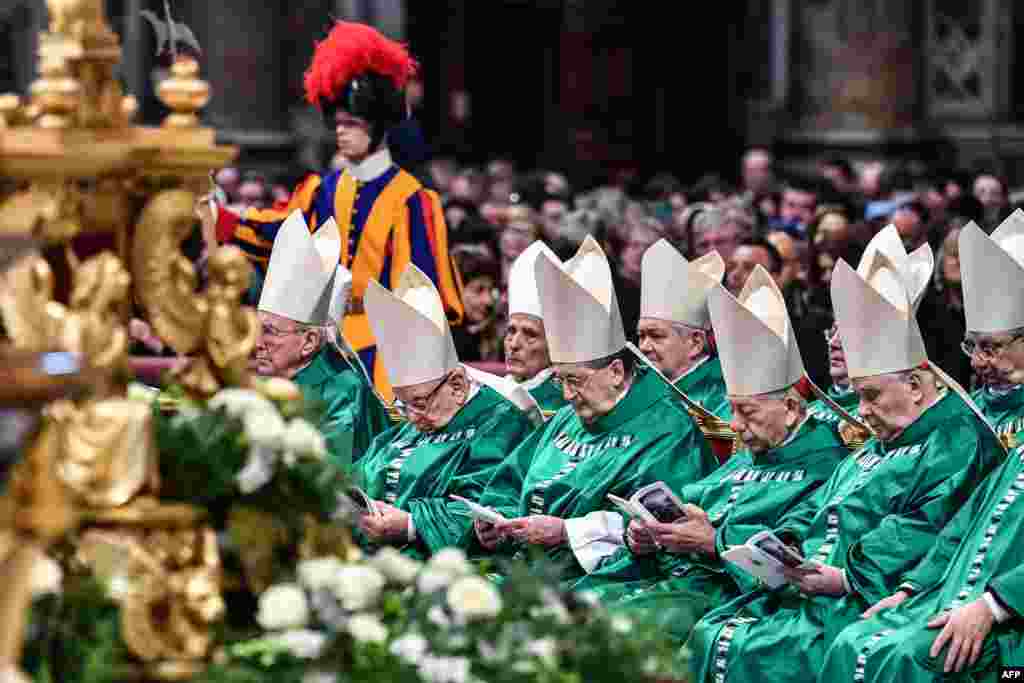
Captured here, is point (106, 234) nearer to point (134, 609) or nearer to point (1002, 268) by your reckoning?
point (134, 609)

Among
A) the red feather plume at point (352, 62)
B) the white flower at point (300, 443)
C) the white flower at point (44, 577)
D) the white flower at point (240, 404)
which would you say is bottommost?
the white flower at point (44, 577)

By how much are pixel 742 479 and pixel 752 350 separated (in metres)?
0.40

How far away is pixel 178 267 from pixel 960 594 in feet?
9.65

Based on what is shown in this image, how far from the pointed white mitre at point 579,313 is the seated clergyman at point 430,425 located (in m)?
0.42

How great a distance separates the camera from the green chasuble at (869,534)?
6906 millimetres

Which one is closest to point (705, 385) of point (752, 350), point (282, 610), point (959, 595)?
point (752, 350)

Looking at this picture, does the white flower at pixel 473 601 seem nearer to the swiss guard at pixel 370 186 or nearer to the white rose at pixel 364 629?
the white rose at pixel 364 629

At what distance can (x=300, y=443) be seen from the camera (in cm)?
431

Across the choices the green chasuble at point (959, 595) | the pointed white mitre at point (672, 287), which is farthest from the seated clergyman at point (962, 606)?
the pointed white mitre at point (672, 287)

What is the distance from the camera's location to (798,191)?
619 inches

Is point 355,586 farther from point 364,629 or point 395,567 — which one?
point 395,567

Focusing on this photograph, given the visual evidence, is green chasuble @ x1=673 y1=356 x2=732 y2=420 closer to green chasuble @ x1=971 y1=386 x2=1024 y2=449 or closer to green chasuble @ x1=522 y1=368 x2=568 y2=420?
green chasuble @ x1=522 y1=368 x2=568 y2=420

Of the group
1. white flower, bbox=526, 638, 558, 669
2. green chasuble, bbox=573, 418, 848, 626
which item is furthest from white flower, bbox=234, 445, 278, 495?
green chasuble, bbox=573, 418, 848, 626

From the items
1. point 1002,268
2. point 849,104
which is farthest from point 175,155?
point 849,104
